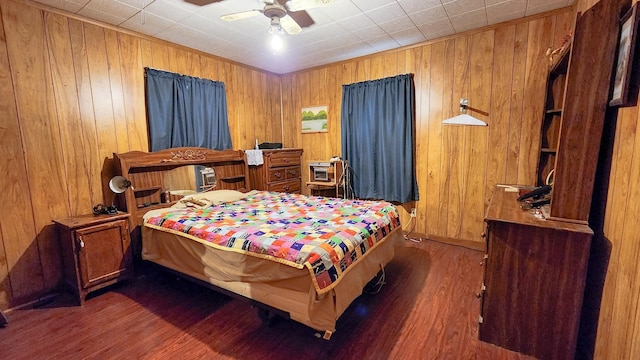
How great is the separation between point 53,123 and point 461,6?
13.4ft

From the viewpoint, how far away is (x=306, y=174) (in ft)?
16.5

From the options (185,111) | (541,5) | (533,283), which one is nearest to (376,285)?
(533,283)

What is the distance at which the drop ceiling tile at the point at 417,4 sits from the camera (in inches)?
102

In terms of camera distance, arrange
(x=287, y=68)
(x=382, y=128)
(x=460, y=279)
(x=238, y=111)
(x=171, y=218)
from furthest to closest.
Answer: (x=287, y=68), (x=238, y=111), (x=382, y=128), (x=460, y=279), (x=171, y=218)

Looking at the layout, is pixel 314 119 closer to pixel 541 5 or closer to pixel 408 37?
pixel 408 37

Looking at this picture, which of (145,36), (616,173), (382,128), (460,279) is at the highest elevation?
(145,36)

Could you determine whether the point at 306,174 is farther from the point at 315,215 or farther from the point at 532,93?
the point at 532,93

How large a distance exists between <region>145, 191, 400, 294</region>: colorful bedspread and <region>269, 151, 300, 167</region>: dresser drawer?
1.29 metres

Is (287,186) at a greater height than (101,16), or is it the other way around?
(101,16)

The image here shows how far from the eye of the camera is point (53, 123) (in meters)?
2.58

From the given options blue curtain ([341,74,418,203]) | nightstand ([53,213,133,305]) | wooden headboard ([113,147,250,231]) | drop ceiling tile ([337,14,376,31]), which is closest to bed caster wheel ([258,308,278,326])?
nightstand ([53,213,133,305])

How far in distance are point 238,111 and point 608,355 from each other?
4507 millimetres

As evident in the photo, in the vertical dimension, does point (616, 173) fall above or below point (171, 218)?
above

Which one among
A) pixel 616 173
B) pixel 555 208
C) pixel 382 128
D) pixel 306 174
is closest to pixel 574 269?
pixel 555 208
